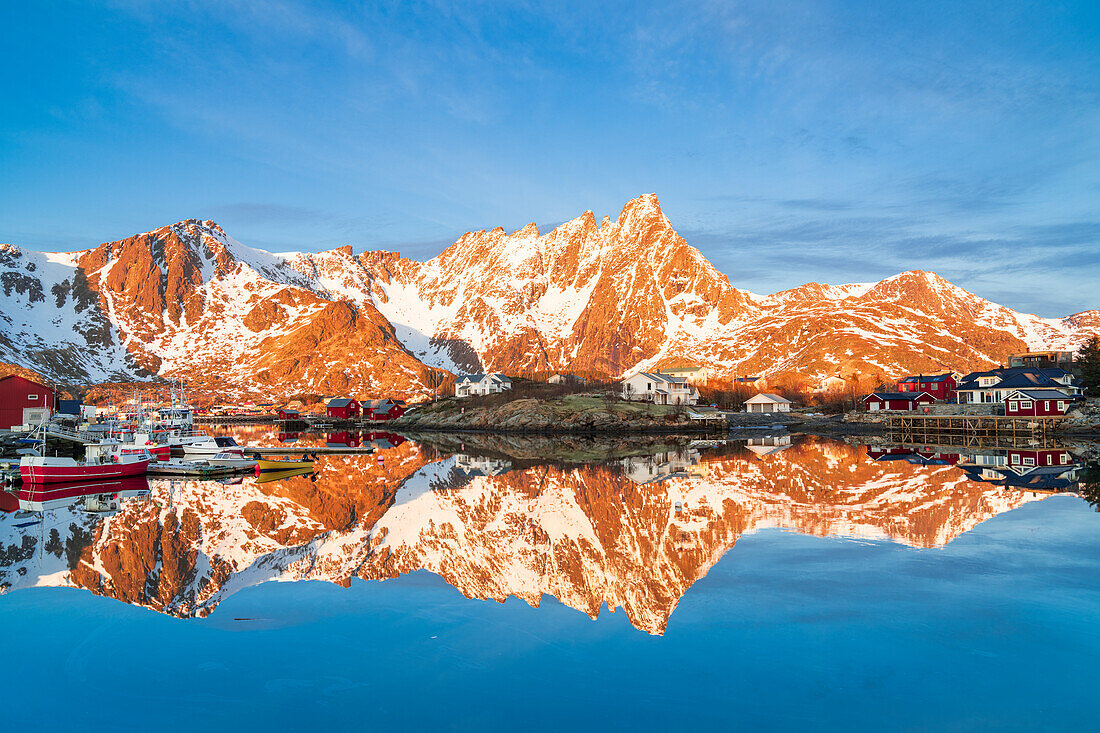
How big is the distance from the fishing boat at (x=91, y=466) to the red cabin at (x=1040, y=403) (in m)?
80.9

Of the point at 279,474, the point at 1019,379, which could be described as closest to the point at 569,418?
the point at 279,474

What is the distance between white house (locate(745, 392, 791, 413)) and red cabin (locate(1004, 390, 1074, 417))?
3649 cm

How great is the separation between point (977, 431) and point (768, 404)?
39.1 meters

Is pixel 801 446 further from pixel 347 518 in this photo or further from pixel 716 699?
pixel 716 699

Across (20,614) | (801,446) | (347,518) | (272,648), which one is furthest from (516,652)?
(801,446)

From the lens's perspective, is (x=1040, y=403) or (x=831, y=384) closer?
(x=1040, y=403)

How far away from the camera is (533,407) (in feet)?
314

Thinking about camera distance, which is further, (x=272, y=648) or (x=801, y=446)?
(x=801, y=446)

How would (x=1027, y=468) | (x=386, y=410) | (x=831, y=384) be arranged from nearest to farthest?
(x=1027, y=468)
(x=831, y=384)
(x=386, y=410)

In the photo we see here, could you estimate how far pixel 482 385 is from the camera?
127188 mm

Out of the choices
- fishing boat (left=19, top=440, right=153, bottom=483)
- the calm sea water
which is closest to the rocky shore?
fishing boat (left=19, top=440, right=153, bottom=483)

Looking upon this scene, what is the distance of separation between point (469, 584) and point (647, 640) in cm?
561

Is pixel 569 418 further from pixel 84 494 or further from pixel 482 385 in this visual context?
pixel 84 494

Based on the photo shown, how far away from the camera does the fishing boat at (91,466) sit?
35969mm
